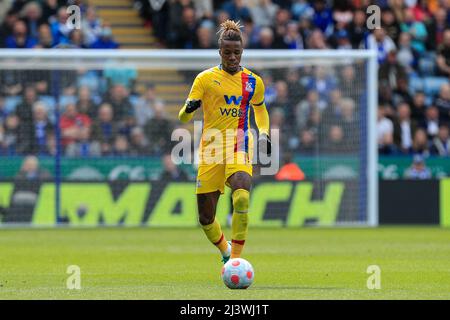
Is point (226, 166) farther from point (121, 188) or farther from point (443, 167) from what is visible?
point (443, 167)

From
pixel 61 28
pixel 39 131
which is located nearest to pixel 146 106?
pixel 39 131

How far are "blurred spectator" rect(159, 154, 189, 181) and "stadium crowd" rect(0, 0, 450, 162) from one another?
388 mm

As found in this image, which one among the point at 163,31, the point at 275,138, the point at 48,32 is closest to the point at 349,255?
the point at 275,138

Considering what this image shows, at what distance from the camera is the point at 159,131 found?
23.6 meters

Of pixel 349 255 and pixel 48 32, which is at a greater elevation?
pixel 48 32

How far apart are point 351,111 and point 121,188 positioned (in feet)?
15.9

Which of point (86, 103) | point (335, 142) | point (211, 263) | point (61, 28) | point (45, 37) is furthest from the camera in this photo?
point (61, 28)

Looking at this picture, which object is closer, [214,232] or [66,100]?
[214,232]

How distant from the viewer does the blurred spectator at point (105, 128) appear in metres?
23.1

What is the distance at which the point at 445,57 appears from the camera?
26391 mm

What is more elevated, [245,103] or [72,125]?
[245,103]

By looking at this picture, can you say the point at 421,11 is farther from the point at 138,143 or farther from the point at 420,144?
the point at 138,143

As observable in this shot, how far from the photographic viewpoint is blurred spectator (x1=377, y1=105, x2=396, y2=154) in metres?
24.8

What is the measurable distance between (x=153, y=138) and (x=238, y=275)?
12.5m
